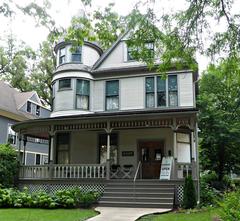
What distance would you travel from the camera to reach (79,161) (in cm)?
1852

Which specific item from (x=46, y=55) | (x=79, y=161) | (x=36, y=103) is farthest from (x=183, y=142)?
(x=46, y=55)

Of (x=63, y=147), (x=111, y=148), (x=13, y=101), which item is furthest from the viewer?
(x=13, y=101)

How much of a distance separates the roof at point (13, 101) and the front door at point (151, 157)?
14143mm

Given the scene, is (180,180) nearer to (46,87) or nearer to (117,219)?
(117,219)

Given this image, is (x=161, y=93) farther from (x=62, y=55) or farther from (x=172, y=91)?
(x=62, y=55)

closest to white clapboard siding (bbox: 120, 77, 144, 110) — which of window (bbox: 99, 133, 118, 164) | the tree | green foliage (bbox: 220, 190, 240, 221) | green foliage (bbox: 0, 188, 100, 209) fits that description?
window (bbox: 99, 133, 118, 164)

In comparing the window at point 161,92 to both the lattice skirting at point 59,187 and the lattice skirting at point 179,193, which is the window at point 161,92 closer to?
the lattice skirting at point 179,193

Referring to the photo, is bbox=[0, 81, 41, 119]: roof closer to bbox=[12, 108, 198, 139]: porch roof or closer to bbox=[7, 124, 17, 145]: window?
bbox=[7, 124, 17, 145]: window

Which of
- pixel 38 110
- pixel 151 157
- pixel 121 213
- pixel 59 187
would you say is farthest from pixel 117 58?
pixel 38 110

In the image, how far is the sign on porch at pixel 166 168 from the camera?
15.3 m

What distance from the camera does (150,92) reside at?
1847 centimetres

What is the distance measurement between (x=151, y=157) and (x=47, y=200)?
6.65 meters

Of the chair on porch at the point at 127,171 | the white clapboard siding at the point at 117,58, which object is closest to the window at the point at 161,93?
the white clapboard siding at the point at 117,58

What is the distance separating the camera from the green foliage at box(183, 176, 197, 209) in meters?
12.9
